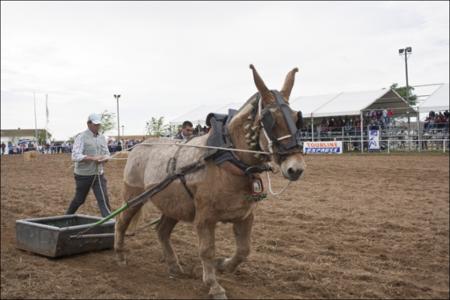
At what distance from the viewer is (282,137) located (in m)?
3.91

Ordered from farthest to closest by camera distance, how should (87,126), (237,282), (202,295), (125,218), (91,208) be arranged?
(91,208) < (87,126) < (125,218) < (237,282) < (202,295)

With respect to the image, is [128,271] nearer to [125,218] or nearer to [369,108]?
[125,218]

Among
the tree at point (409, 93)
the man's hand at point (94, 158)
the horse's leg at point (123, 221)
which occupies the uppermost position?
the tree at point (409, 93)

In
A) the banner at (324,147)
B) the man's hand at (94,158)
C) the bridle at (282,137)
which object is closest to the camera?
the bridle at (282,137)

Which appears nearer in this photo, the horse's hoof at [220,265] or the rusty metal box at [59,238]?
the horse's hoof at [220,265]

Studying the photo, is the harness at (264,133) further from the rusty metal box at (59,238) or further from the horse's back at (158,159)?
the rusty metal box at (59,238)

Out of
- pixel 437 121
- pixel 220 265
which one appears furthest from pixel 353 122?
pixel 220 265

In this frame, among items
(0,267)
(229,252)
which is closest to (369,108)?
(229,252)

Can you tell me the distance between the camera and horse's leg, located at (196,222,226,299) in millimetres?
4504

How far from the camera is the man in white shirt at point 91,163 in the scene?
6.83 metres

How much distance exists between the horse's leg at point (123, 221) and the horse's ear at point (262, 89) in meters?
2.52

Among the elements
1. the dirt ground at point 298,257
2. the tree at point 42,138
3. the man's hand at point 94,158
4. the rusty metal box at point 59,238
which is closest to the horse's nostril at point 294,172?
the dirt ground at point 298,257

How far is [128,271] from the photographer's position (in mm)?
5645

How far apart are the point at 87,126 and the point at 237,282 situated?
349cm
